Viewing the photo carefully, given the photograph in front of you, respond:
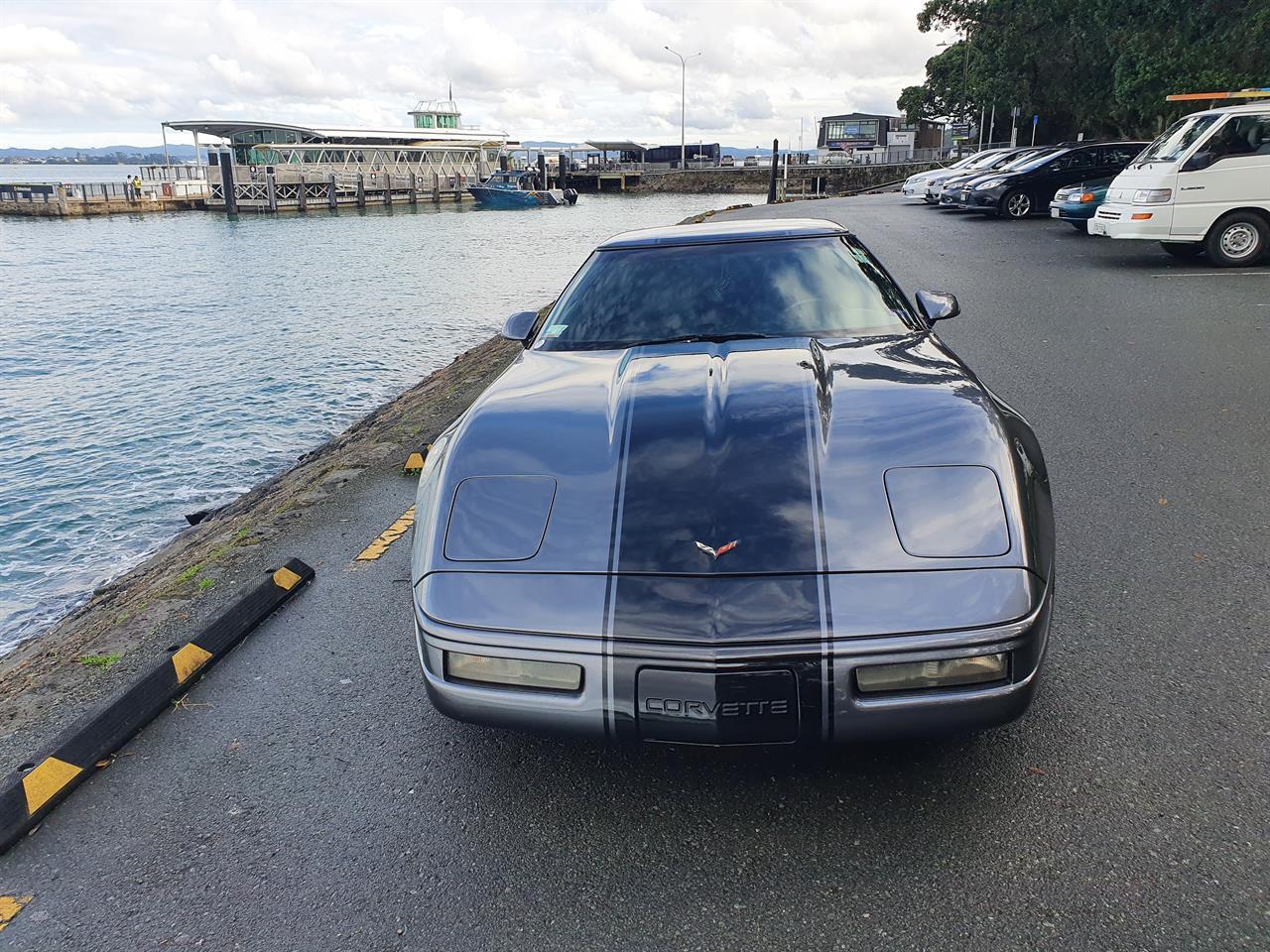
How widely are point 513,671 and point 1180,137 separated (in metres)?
12.8

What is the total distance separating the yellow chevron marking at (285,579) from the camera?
4.14 m

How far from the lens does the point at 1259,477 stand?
4.87m

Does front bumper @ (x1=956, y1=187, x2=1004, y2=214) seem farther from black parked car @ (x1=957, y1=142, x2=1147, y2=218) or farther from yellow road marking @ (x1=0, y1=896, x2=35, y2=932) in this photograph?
yellow road marking @ (x1=0, y1=896, x2=35, y2=932)

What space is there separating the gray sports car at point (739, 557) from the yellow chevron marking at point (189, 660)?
4.22 feet

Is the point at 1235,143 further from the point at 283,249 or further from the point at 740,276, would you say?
the point at 283,249

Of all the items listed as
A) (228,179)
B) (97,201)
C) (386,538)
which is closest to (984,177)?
(386,538)

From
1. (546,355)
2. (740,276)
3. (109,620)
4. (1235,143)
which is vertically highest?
(1235,143)

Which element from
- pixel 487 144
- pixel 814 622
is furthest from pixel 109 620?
pixel 487 144

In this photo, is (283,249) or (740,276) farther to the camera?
(283,249)

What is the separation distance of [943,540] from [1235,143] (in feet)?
38.5

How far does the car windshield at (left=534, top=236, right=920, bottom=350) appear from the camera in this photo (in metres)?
3.71

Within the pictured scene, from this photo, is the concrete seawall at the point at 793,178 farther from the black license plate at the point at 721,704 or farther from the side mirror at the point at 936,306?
the black license plate at the point at 721,704

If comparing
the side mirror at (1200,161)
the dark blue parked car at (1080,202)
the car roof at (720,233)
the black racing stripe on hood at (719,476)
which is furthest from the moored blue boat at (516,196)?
the black racing stripe on hood at (719,476)

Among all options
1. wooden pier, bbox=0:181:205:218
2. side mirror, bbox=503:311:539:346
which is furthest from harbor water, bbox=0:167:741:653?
wooden pier, bbox=0:181:205:218
